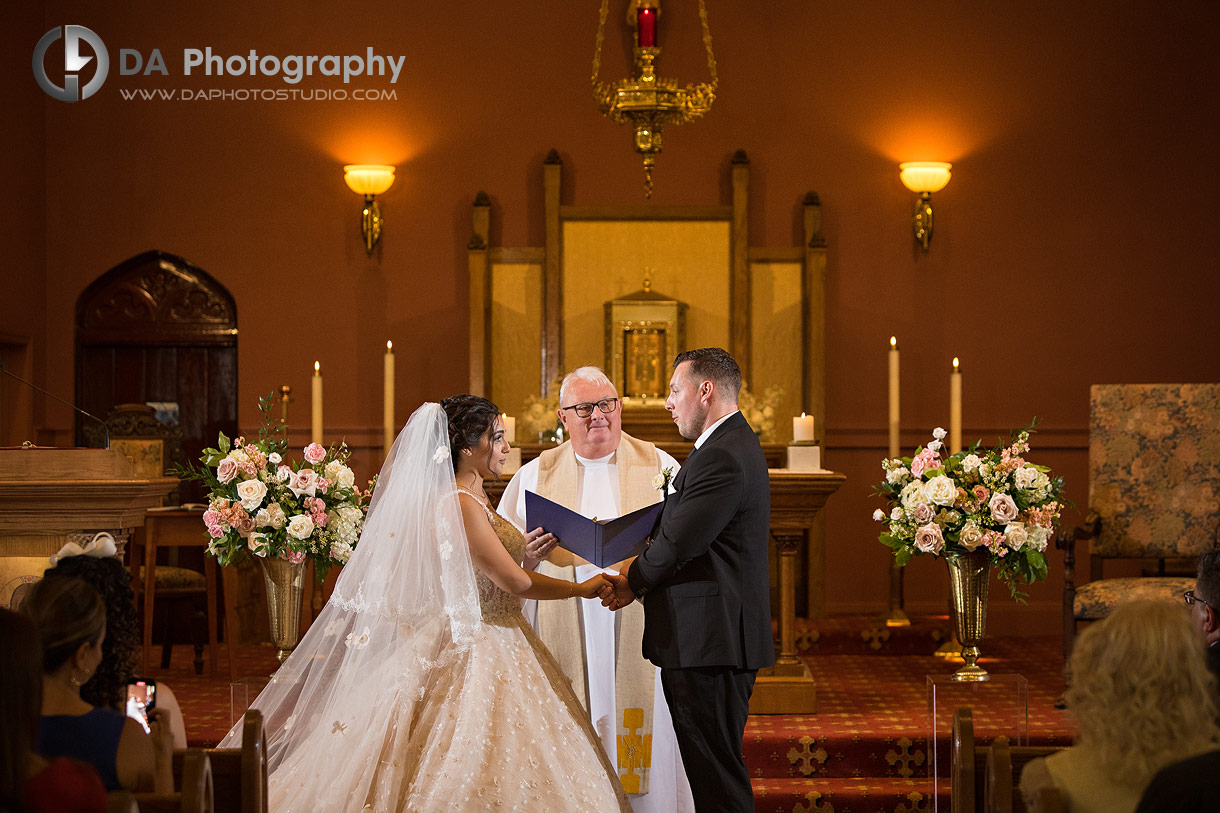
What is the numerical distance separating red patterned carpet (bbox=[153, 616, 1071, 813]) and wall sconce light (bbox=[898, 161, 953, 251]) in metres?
3.04

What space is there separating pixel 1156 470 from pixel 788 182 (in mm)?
3112

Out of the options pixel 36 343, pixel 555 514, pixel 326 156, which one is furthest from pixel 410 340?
pixel 555 514

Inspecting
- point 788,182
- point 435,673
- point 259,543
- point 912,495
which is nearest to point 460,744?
point 435,673

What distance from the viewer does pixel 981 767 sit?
2.72m

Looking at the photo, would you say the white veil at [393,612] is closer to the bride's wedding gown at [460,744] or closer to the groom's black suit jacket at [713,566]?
the bride's wedding gown at [460,744]

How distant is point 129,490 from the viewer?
4332 millimetres

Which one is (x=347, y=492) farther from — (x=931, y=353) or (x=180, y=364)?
(x=931, y=353)

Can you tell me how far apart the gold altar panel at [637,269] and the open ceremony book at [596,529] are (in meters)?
4.17

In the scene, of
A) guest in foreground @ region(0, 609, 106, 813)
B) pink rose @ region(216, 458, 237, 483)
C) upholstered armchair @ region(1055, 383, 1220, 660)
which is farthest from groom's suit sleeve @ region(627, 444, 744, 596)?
upholstered armchair @ region(1055, 383, 1220, 660)

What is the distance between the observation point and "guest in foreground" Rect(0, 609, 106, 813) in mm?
1902

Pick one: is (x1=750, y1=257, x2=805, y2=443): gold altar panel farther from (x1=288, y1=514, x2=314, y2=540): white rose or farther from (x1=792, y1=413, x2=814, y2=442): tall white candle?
(x1=288, y1=514, x2=314, y2=540): white rose

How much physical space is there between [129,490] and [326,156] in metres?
4.42

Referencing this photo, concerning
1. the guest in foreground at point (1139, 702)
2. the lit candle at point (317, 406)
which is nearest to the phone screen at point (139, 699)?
the guest in foreground at point (1139, 702)

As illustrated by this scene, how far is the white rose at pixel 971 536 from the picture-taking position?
4.92m
